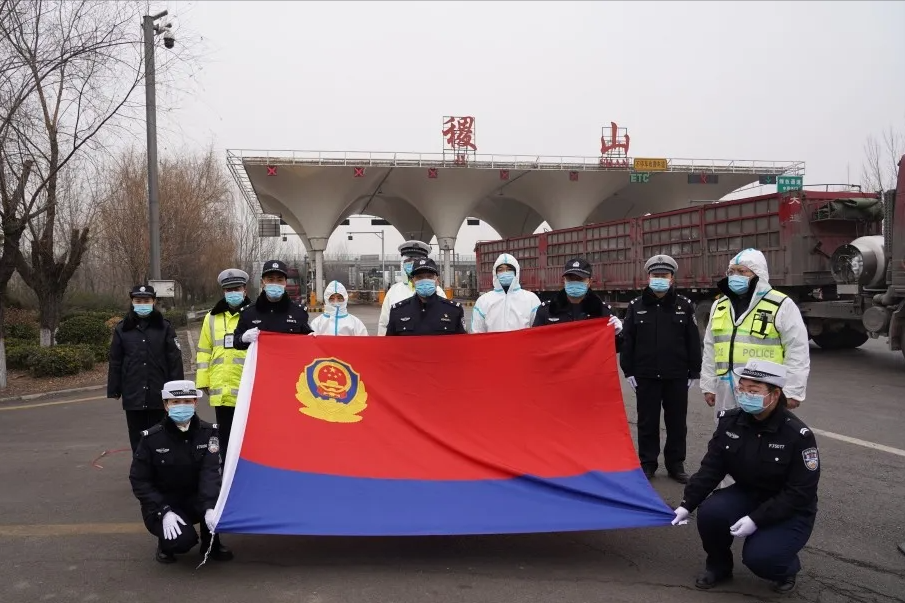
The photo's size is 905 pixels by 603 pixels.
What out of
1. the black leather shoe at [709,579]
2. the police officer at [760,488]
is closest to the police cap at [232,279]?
the police officer at [760,488]

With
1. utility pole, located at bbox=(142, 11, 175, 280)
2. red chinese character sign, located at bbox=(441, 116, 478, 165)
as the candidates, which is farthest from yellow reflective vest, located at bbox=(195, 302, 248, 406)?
red chinese character sign, located at bbox=(441, 116, 478, 165)

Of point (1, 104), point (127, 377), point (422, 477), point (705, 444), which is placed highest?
point (1, 104)

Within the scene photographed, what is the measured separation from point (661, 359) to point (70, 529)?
4.65m

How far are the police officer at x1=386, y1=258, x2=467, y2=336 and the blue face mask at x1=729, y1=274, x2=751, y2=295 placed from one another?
2072mm

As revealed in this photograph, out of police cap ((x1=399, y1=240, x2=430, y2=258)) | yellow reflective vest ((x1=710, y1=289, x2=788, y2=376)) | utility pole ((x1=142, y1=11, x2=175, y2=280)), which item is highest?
utility pole ((x1=142, y1=11, x2=175, y2=280))

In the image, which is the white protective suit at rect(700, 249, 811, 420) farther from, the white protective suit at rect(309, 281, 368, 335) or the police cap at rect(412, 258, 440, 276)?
the white protective suit at rect(309, 281, 368, 335)

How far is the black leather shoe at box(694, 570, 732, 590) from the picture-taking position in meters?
3.58

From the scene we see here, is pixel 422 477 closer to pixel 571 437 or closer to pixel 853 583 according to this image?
pixel 571 437

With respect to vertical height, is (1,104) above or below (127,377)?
above

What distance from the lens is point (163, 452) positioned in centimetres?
405

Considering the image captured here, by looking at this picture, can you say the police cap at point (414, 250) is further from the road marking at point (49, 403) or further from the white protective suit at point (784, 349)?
the road marking at point (49, 403)

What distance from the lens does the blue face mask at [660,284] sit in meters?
5.38

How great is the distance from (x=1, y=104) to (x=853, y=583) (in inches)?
457

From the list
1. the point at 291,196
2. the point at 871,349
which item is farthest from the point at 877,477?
the point at 291,196
